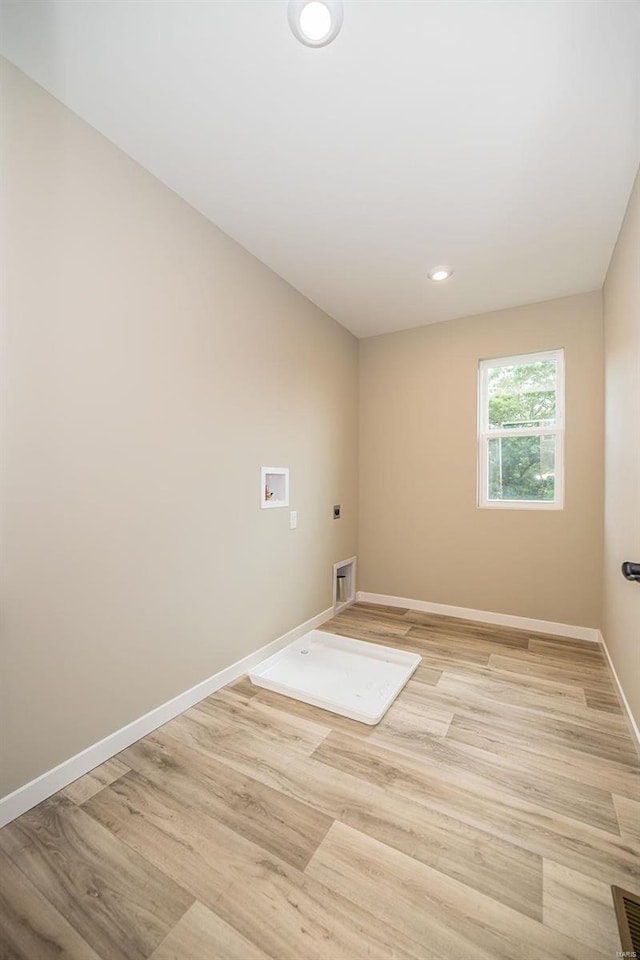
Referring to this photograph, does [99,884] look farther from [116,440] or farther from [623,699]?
[623,699]

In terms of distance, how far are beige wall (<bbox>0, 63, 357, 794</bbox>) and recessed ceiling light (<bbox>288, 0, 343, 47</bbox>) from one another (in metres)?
0.98

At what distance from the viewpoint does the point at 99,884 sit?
1.17m

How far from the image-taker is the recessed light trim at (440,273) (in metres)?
2.72

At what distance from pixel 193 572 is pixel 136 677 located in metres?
0.54

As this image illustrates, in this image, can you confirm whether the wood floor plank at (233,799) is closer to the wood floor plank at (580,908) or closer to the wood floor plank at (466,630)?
the wood floor plank at (580,908)

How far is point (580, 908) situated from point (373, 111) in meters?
2.80

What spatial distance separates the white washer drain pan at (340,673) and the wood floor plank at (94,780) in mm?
840

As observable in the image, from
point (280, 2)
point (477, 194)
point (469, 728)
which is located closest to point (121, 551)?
point (469, 728)

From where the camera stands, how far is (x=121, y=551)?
5.75 ft

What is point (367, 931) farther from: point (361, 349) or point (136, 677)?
point (361, 349)

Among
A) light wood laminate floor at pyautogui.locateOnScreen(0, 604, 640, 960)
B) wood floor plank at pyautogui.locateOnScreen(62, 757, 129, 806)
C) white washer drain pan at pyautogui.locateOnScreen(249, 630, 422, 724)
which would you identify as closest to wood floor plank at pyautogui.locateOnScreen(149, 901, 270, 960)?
light wood laminate floor at pyautogui.locateOnScreen(0, 604, 640, 960)

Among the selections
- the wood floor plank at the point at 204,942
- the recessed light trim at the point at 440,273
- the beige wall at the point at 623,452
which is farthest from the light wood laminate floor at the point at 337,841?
the recessed light trim at the point at 440,273

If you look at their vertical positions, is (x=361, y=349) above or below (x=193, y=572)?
above

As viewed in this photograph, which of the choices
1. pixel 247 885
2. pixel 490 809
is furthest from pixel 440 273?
pixel 247 885
